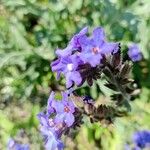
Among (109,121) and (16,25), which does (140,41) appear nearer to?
(16,25)

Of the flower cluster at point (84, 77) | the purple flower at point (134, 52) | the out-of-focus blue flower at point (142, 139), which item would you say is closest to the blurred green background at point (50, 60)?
the purple flower at point (134, 52)

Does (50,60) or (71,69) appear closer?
(71,69)

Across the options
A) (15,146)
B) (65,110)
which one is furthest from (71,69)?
(15,146)

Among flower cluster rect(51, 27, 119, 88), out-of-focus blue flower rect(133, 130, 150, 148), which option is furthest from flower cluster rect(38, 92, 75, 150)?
out-of-focus blue flower rect(133, 130, 150, 148)

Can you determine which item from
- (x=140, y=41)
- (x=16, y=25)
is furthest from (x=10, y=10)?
(x=140, y=41)

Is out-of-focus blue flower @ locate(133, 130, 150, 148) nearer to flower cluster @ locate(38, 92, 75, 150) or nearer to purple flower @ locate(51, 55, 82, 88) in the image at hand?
flower cluster @ locate(38, 92, 75, 150)

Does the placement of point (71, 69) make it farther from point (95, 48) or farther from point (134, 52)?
point (134, 52)
